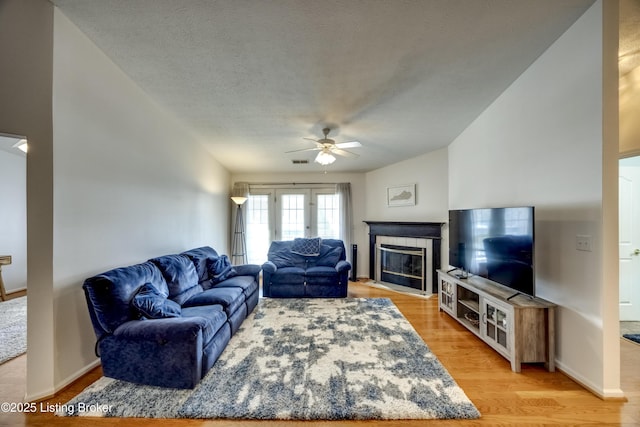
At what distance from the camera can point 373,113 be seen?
3.16 metres

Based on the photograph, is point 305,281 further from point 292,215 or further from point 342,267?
point 292,215

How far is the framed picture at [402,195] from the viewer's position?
5.03m

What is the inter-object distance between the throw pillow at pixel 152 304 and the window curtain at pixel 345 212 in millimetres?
4036

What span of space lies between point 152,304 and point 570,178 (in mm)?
3737

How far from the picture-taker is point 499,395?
1.88 meters

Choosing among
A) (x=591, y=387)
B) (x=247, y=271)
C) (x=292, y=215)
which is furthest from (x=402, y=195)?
(x=591, y=387)

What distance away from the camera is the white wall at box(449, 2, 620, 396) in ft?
5.98

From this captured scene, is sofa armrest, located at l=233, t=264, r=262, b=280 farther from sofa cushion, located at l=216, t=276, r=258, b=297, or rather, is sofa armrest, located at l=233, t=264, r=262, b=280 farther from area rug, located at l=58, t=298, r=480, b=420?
area rug, located at l=58, t=298, r=480, b=420

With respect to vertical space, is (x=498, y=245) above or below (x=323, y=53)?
below

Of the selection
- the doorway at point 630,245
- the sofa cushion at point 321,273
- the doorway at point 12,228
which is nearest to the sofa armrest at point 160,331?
the sofa cushion at point 321,273

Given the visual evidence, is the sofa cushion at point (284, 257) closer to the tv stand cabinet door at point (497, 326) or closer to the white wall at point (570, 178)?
the tv stand cabinet door at point (497, 326)

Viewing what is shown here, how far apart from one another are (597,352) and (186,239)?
15.5 ft

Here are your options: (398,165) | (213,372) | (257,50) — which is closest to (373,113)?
(257,50)

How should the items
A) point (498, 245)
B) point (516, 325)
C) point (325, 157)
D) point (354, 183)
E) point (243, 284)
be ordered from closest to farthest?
1. point (516, 325)
2. point (498, 245)
3. point (243, 284)
4. point (325, 157)
5. point (354, 183)
